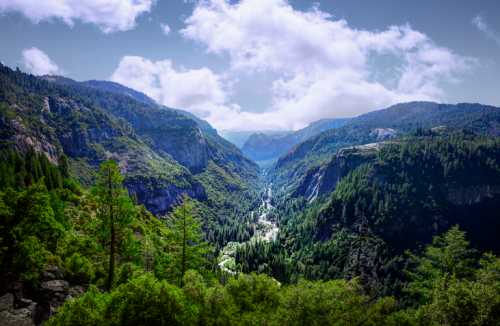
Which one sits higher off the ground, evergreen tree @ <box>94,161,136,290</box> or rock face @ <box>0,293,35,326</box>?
evergreen tree @ <box>94,161,136,290</box>

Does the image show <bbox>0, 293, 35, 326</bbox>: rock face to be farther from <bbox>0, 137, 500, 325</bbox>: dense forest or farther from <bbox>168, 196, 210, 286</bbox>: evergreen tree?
<bbox>168, 196, 210, 286</bbox>: evergreen tree

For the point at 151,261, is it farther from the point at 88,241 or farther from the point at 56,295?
the point at 56,295

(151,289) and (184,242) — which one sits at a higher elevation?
(184,242)

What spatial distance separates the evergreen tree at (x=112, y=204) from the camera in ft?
131

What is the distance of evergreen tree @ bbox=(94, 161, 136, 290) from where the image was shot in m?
39.9

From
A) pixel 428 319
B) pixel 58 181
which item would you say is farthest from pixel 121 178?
pixel 58 181

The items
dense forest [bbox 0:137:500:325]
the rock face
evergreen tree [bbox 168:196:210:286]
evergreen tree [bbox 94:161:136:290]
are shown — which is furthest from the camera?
evergreen tree [bbox 168:196:210:286]

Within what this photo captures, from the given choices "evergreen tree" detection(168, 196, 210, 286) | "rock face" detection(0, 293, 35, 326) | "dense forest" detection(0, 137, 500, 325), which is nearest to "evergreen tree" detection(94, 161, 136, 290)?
"dense forest" detection(0, 137, 500, 325)

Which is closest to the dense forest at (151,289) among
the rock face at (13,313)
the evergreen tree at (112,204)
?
the evergreen tree at (112,204)

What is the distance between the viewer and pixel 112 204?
40812 mm

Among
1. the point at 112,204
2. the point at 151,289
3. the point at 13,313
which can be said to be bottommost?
the point at 13,313


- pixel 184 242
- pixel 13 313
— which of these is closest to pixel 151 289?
pixel 13 313

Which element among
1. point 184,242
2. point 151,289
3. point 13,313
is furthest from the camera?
point 184,242

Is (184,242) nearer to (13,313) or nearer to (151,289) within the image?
(151,289)
